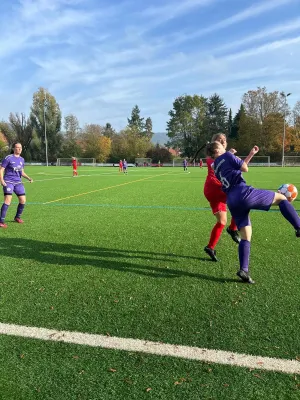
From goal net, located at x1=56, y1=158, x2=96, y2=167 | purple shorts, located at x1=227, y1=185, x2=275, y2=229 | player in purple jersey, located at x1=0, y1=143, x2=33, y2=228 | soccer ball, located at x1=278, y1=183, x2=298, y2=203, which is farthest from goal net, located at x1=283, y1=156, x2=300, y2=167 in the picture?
purple shorts, located at x1=227, y1=185, x2=275, y2=229

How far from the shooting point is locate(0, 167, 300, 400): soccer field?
2457 mm

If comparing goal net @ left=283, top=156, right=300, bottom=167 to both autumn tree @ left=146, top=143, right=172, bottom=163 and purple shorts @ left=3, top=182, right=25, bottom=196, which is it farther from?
purple shorts @ left=3, top=182, right=25, bottom=196

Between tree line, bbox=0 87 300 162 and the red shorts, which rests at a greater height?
tree line, bbox=0 87 300 162

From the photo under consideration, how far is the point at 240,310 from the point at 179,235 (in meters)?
3.36

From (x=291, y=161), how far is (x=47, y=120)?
54.1 m

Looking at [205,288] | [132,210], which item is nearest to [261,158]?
[132,210]

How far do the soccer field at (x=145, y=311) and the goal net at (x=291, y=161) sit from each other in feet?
190

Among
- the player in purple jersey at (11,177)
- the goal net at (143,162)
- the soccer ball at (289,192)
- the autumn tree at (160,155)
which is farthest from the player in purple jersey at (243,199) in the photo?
the autumn tree at (160,155)

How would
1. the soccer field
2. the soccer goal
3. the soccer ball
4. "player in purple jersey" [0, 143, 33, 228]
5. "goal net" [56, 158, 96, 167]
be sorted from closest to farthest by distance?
the soccer field → the soccer ball → "player in purple jersey" [0, 143, 33, 228] → the soccer goal → "goal net" [56, 158, 96, 167]

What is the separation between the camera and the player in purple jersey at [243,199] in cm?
415

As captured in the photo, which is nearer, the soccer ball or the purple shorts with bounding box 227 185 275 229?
the purple shorts with bounding box 227 185 275 229

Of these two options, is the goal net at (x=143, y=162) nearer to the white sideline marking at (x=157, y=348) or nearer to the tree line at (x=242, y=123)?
the tree line at (x=242, y=123)

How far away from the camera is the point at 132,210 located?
1007 cm

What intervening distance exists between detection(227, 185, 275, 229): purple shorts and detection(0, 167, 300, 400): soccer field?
855 mm
